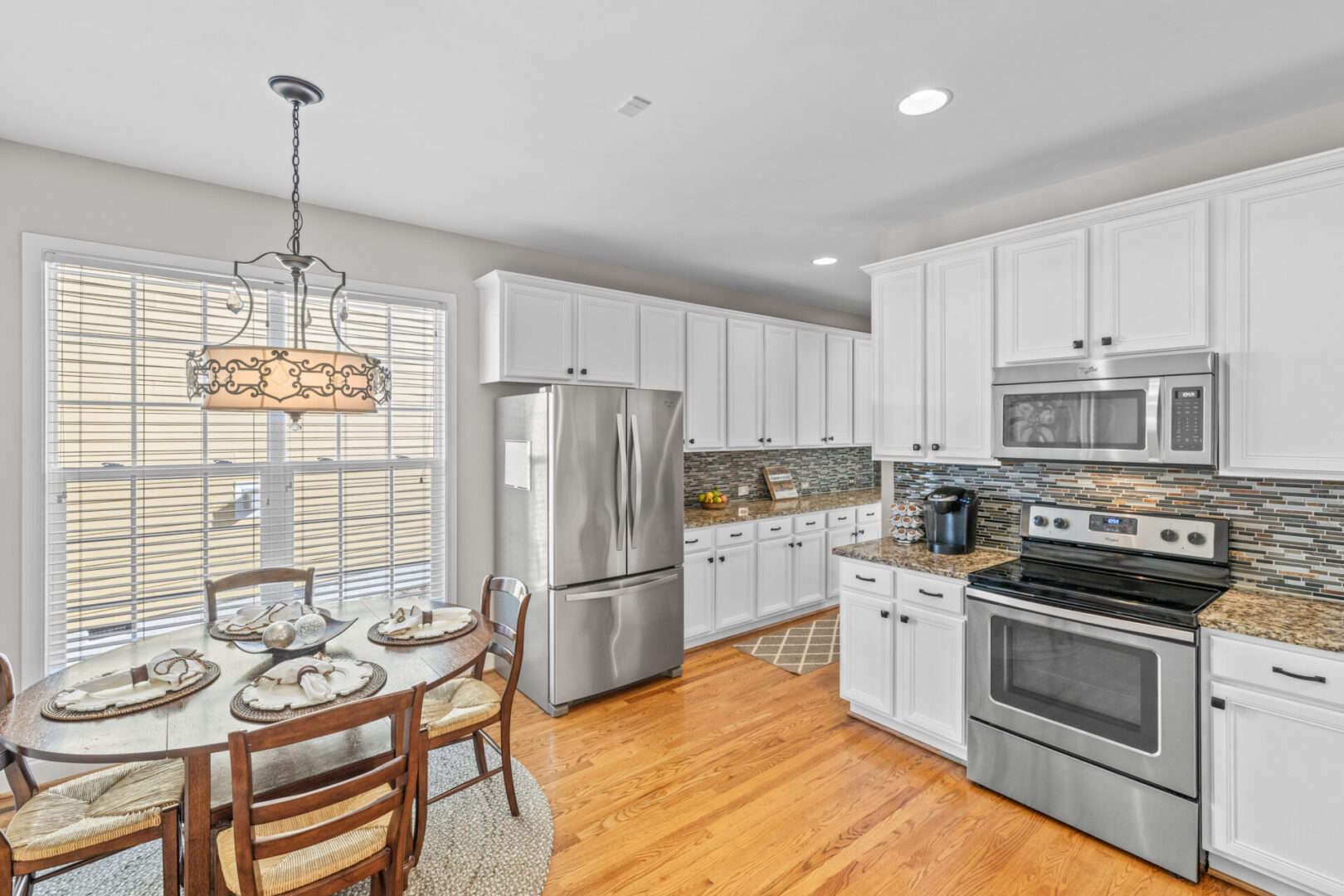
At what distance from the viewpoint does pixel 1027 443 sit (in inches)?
107

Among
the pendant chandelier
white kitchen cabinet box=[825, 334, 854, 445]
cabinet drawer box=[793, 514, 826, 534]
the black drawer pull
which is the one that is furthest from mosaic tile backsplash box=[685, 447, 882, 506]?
the black drawer pull

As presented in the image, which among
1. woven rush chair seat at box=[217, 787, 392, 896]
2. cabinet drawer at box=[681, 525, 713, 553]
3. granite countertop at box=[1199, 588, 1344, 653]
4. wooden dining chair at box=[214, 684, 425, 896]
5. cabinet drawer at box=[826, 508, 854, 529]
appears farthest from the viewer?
cabinet drawer at box=[826, 508, 854, 529]

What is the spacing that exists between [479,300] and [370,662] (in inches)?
93.2

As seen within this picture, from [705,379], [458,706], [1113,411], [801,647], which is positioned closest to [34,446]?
[458,706]

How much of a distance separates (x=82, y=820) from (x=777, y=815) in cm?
221

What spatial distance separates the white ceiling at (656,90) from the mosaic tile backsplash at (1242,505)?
1.38 meters

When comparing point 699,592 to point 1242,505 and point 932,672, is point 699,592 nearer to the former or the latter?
point 932,672

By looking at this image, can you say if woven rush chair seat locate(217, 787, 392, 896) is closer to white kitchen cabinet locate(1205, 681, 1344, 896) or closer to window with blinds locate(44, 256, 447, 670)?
window with blinds locate(44, 256, 447, 670)

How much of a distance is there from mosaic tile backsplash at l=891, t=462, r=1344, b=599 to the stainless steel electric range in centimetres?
7

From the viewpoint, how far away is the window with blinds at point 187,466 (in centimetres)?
266

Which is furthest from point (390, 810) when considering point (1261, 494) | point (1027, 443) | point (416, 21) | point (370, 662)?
point (1261, 494)

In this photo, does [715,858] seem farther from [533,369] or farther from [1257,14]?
[1257,14]

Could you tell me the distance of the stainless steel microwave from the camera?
7.44 ft

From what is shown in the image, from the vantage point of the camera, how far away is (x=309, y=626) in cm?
231
